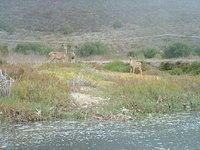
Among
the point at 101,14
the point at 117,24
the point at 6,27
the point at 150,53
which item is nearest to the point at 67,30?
the point at 117,24

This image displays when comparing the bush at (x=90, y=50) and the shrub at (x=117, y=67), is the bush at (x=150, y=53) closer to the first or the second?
the bush at (x=90, y=50)

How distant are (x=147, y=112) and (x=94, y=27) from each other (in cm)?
4903

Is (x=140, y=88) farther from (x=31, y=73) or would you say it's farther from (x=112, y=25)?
(x=112, y=25)

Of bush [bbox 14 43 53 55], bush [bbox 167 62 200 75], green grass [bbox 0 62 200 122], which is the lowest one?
bush [bbox 14 43 53 55]

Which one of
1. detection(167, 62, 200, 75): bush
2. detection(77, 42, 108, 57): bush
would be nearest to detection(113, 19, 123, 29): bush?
detection(77, 42, 108, 57): bush

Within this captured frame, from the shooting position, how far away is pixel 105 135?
1459 centimetres

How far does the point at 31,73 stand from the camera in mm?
22047

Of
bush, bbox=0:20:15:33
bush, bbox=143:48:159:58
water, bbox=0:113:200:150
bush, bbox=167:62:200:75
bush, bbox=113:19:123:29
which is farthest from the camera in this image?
bush, bbox=113:19:123:29

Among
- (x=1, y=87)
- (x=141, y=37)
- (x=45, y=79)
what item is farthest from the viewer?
(x=141, y=37)

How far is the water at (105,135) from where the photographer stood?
1327cm

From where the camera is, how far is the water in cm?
1327

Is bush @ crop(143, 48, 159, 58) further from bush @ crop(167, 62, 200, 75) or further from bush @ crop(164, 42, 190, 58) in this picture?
bush @ crop(167, 62, 200, 75)

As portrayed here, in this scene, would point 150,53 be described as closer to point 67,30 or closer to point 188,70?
point 188,70

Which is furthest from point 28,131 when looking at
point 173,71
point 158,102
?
point 173,71
